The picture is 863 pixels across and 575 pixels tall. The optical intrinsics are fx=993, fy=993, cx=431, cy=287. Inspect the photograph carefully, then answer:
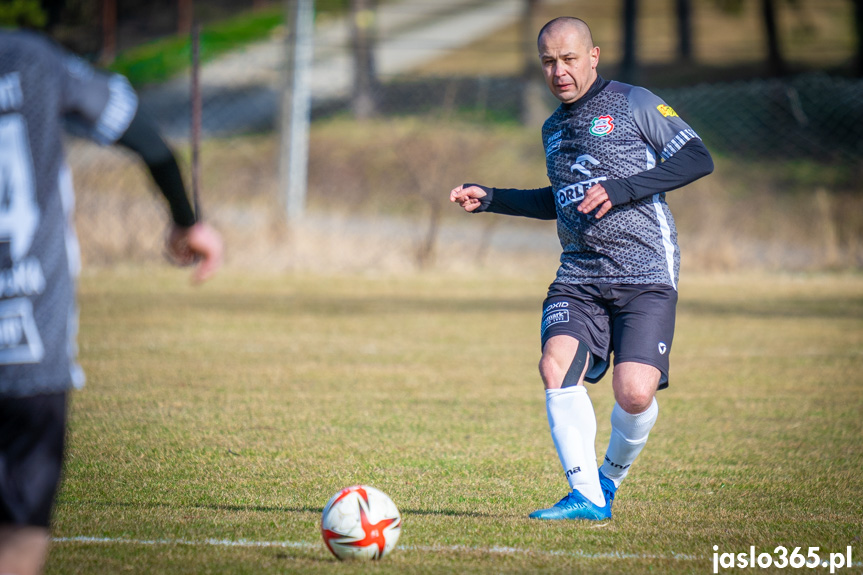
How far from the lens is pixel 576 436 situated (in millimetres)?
4324

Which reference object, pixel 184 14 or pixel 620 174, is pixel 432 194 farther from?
pixel 184 14

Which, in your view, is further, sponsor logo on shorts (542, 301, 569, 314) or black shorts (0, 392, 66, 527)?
sponsor logo on shorts (542, 301, 569, 314)

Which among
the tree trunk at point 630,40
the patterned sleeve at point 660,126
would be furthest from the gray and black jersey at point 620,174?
the tree trunk at point 630,40

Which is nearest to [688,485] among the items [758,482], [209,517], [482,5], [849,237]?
[758,482]

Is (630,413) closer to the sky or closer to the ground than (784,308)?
closer to the sky

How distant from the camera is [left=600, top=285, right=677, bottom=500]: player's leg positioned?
431cm

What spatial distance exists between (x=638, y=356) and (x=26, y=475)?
2.65m

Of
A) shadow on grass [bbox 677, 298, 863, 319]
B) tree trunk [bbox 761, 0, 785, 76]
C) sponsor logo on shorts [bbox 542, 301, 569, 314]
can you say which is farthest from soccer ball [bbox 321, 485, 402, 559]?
tree trunk [bbox 761, 0, 785, 76]

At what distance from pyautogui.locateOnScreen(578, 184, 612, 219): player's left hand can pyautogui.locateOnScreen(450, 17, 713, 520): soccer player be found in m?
0.04

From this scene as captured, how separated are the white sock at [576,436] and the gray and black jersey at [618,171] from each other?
554mm

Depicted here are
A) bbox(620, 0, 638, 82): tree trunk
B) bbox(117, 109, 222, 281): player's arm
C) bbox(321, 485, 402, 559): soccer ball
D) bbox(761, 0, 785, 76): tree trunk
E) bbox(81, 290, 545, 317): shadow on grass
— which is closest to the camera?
bbox(117, 109, 222, 281): player's arm

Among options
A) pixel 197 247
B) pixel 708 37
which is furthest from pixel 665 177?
pixel 708 37

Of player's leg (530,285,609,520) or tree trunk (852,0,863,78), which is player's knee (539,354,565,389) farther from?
tree trunk (852,0,863,78)

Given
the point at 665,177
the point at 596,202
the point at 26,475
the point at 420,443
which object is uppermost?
the point at 665,177
